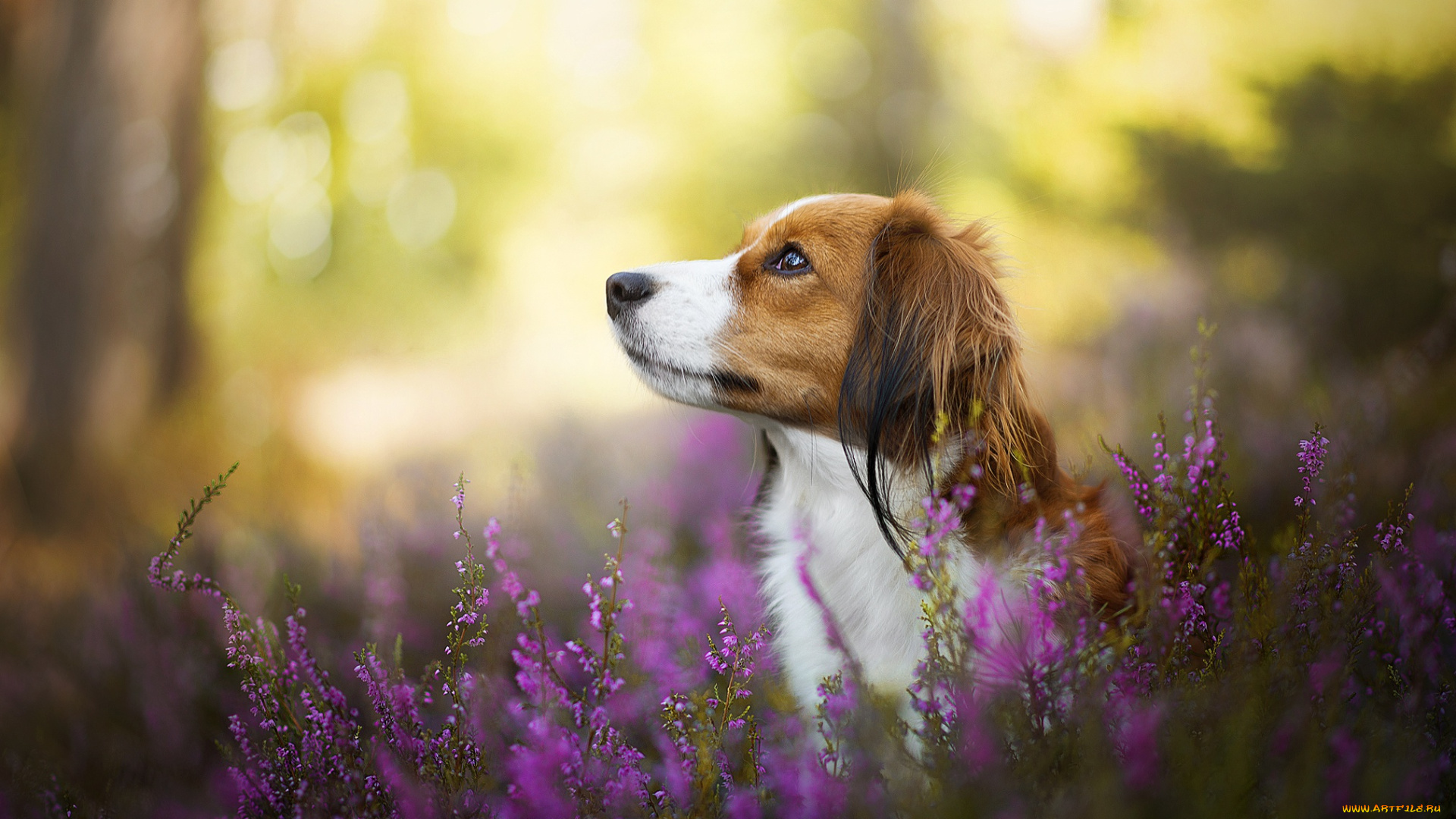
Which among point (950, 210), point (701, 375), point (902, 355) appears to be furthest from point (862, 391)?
point (950, 210)

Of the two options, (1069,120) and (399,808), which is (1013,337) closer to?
(399,808)

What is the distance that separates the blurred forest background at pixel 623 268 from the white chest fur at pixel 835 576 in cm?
64

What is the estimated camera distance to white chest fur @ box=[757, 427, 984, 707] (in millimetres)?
2064

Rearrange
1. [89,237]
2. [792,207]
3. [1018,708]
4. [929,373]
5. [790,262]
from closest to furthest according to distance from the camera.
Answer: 1. [1018,708]
2. [929,373]
3. [790,262]
4. [792,207]
5. [89,237]

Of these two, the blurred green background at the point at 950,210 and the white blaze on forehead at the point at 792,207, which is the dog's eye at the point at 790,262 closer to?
the white blaze on forehead at the point at 792,207

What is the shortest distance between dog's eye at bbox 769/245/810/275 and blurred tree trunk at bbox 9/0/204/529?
5051 mm

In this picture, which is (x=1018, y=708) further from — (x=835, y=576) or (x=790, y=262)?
(x=790, y=262)

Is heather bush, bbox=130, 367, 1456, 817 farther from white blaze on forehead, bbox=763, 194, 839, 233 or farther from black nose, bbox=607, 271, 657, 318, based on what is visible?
white blaze on forehead, bbox=763, 194, 839, 233

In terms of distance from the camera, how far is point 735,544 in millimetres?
3229

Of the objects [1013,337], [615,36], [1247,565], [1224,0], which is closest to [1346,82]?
[1224,0]

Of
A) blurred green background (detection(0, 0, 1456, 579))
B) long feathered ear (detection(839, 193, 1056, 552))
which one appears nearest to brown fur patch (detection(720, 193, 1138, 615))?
Answer: long feathered ear (detection(839, 193, 1056, 552))

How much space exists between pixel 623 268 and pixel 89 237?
4288 mm

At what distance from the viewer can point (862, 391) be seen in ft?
7.28

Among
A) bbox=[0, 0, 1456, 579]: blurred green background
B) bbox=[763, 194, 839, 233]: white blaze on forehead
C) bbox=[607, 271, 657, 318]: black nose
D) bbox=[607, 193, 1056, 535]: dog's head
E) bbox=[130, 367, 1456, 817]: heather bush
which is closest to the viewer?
bbox=[130, 367, 1456, 817]: heather bush
